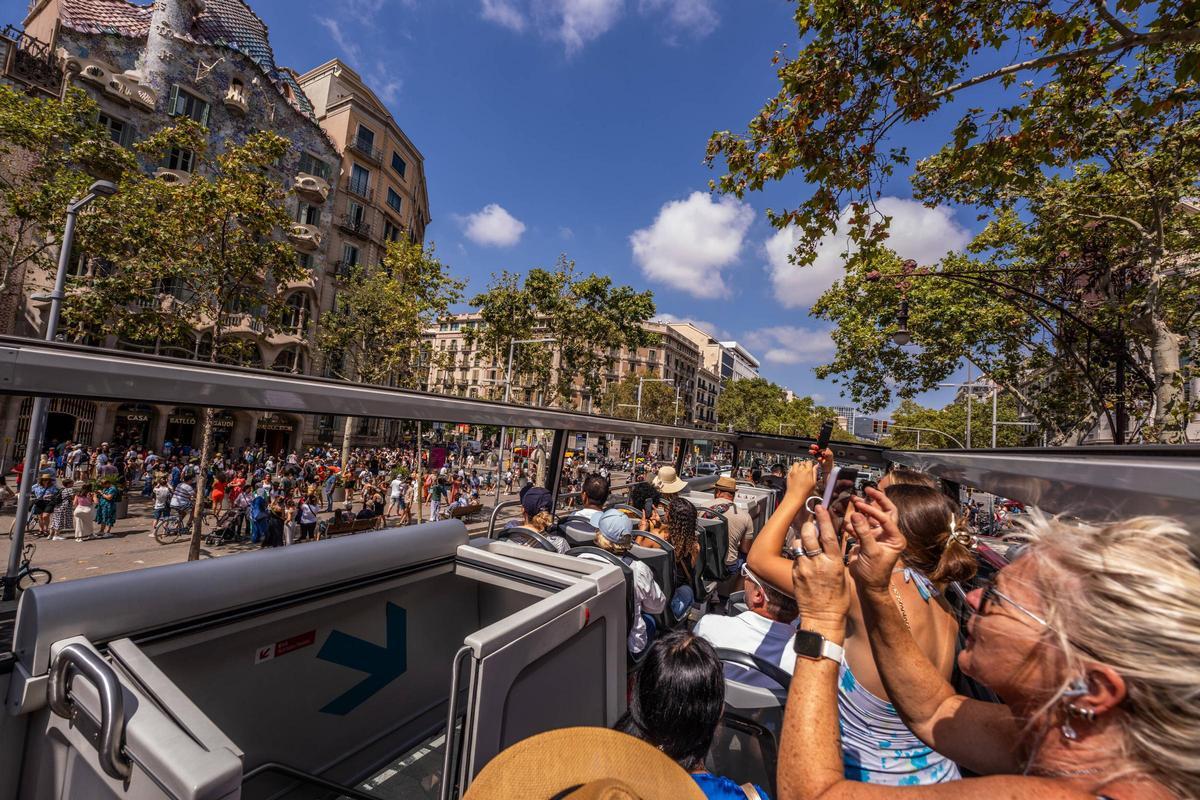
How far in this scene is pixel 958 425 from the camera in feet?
161

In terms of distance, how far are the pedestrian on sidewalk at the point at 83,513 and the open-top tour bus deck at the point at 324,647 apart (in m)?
13.7

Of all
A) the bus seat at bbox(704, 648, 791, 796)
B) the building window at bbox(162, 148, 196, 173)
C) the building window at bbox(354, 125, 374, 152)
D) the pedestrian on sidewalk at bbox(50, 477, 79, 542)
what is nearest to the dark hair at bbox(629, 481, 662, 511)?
the bus seat at bbox(704, 648, 791, 796)

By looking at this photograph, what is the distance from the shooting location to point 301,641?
245cm

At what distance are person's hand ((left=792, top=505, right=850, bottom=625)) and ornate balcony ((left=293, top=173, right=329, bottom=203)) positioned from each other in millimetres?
33658

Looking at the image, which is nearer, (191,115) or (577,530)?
(577,530)

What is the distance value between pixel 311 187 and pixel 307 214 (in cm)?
197

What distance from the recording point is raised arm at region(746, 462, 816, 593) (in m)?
2.26

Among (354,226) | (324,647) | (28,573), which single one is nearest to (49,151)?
(28,573)

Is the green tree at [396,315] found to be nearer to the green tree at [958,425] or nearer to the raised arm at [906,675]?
the raised arm at [906,675]

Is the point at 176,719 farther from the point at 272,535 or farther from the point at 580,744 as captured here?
the point at 272,535

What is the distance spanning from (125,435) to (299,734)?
29.1 m

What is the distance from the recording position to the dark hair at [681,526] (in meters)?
4.68

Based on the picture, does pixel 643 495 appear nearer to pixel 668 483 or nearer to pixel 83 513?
pixel 668 483

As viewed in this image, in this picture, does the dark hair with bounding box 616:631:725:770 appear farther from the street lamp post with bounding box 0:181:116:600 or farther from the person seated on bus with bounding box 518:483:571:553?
the street lamp post with bounding box 0:181:116:600
